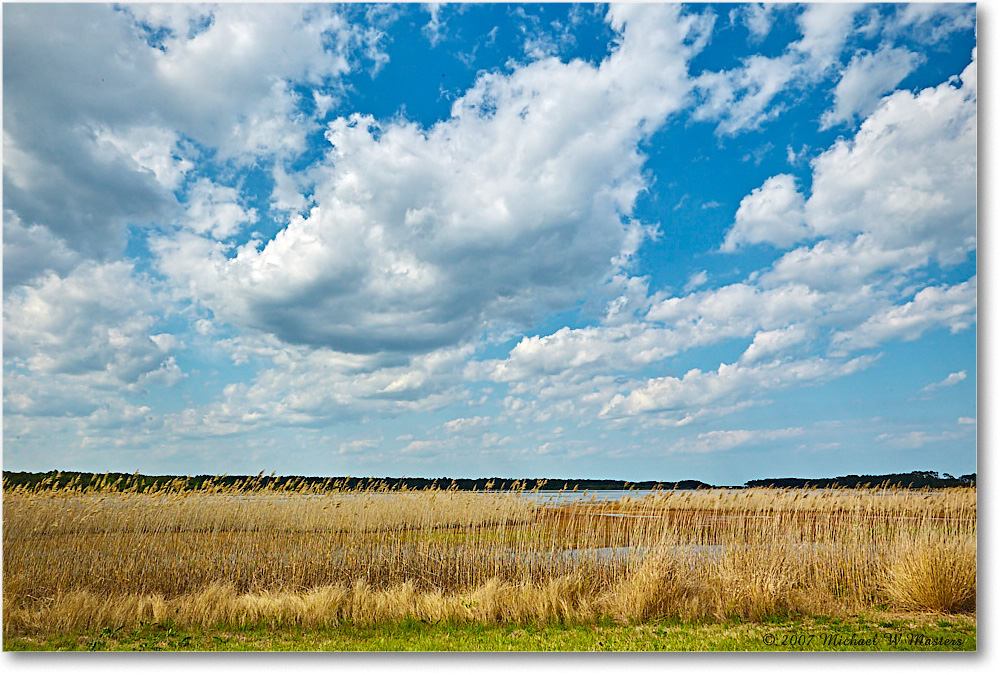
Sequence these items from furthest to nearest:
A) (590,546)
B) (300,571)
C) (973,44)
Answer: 1. (300,571)
2. (590,546)
3. (973,44)

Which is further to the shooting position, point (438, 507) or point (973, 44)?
point (438, 507)

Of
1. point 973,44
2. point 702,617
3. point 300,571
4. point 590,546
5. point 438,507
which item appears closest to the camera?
point 973,44

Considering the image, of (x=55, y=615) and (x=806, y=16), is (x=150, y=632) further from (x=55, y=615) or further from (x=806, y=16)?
(x=806, y=16)

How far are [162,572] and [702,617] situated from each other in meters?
6.82

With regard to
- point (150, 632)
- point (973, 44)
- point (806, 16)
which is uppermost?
point (806, 16)

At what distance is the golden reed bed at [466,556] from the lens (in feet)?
20.4

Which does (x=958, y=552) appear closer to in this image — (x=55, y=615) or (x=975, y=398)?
(x=975, y=398)

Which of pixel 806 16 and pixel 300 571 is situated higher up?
pixel 806 16

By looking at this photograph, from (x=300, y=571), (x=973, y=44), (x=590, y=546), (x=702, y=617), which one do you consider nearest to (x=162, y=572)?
(x=300, y=571)

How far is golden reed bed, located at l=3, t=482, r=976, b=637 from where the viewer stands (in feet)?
20.4

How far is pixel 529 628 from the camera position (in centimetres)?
591

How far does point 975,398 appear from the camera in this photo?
5.34m

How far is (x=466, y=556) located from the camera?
7.91 metres

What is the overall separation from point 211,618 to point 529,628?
133 inches
